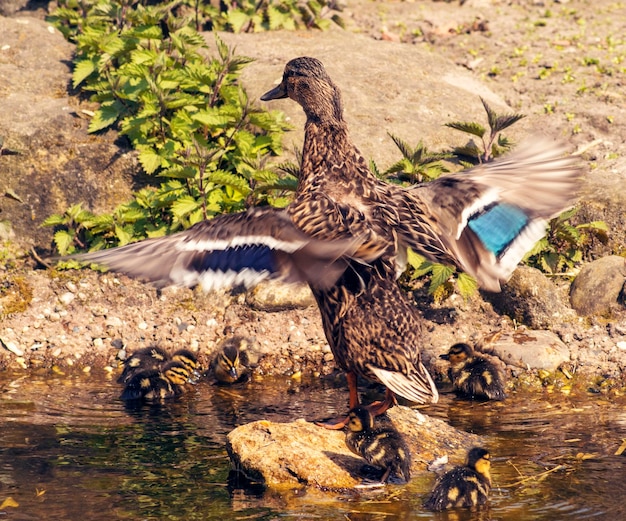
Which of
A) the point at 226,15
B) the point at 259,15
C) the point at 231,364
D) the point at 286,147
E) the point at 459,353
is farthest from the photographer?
the point at 259,15

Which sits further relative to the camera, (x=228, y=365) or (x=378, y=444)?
(x=228, y=365)

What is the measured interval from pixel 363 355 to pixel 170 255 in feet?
4.26

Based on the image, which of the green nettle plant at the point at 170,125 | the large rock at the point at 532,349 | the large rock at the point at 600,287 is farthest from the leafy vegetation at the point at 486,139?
the large rock at the point at 532,349

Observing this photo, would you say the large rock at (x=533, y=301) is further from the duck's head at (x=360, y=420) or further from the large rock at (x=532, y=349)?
the duck's head at (x=360, y=420)

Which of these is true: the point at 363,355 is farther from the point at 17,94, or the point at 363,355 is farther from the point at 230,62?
the point at 17,94

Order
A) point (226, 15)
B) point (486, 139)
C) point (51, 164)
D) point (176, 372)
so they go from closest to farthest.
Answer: point (176, 372) → point (51, 164) → point (486, 139) → point (226, 15)

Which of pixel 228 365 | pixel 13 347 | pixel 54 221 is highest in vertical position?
pixel 54 221

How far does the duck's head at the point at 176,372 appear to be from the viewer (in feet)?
23.8

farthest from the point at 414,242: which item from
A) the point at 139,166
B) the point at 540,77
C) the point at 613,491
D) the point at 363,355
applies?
the point at 540,77

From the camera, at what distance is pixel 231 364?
24.7ft

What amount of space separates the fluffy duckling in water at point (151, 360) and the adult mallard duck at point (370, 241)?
1.93m

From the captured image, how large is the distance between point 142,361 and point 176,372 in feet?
1.17

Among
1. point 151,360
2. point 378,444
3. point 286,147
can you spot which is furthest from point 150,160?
point 378,444

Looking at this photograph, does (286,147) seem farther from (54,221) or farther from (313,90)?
(313,90)
